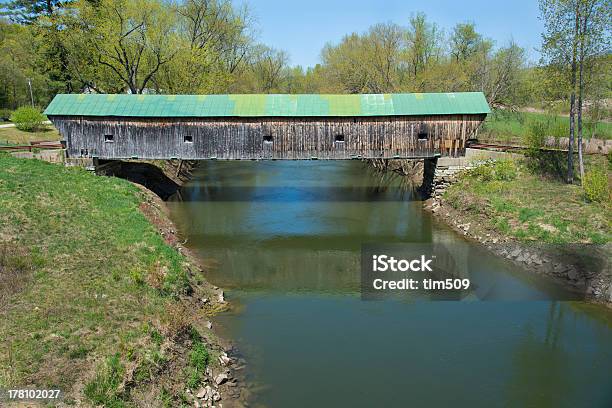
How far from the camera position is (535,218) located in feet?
62.7

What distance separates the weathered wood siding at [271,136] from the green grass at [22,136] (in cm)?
1062

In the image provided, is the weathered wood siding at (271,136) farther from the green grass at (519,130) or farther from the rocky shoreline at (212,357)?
the rocky shoreline at (212,357)

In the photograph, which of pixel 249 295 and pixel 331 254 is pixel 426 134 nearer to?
pixel 331 254

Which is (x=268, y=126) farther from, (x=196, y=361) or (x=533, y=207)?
(x=196, y=361)

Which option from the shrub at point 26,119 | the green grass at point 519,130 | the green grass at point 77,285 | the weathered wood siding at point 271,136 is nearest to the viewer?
the green grass at point 77,285

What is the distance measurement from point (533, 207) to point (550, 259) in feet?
13.0

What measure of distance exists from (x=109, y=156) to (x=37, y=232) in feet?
35.6

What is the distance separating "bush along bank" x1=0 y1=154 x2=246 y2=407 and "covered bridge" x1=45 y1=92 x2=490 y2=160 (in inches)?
286

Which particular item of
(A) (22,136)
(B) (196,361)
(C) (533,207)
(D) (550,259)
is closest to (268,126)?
(C) (533,207)

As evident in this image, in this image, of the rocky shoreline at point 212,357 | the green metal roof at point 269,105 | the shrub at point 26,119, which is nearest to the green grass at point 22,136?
the shrub at point 26,119

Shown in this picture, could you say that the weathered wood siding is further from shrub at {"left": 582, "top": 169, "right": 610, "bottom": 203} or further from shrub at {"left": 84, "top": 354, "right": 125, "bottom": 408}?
shrub at {"left": 84, "top": 354, "right": 125, "bottom": 408}

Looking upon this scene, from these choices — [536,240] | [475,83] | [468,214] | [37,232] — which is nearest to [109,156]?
[37,232]

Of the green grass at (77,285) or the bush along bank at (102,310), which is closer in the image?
the bush along bank at (102,310)

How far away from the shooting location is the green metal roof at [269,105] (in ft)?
77.8
